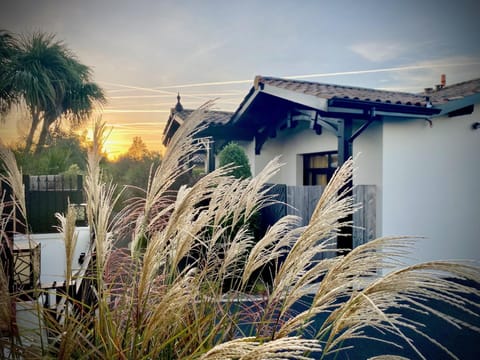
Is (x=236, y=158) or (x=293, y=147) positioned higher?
(x=293, y=147)

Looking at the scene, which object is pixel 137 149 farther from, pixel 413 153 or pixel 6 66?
pixel 413 153

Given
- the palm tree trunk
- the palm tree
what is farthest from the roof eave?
the palm tree trunk

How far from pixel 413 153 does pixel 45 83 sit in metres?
7.51

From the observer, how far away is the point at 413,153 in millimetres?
5711

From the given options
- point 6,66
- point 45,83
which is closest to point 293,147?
point 6,66

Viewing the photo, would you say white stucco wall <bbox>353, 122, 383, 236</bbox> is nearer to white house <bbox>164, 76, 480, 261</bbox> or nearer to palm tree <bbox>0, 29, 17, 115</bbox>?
white house <bbox>164, 76, 480, 261</bbox>

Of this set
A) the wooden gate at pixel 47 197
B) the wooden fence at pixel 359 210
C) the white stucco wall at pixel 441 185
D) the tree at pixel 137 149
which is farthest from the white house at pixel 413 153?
the wooden gate at pixel 47 197

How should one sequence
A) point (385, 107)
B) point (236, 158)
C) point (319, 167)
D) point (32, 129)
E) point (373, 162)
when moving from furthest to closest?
point (32, 129) < point (319, 167) < point (236, 158) < point (373, 162) < point (385, 107)

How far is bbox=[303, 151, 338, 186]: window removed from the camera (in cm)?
655

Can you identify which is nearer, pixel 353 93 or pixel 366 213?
pixel 366 213

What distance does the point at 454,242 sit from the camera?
5914 mm

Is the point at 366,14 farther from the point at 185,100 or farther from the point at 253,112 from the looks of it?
the point at 185,100

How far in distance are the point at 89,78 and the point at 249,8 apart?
14.0 feet

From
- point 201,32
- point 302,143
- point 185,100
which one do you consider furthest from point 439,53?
point 185,100
